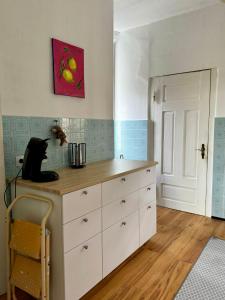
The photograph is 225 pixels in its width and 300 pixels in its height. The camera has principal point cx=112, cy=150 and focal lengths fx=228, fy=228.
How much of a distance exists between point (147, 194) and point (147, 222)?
0.29 meters

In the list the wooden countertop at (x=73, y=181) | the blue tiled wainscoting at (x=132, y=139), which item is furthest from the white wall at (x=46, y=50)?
the blue tiled wainscoting at (x=132, y=139)

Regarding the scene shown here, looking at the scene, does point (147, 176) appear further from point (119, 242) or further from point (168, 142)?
point (168, 142)

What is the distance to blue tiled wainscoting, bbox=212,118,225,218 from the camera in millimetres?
2926

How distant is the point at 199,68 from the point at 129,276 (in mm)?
2622

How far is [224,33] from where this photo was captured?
282cm

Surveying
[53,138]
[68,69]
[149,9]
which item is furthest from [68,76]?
[149,9]

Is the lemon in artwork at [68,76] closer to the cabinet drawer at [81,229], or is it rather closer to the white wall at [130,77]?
the cabinet drawer at [81,229]

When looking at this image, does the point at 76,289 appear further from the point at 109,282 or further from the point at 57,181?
the point at 57,181

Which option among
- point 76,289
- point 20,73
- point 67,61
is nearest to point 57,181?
point 76,289

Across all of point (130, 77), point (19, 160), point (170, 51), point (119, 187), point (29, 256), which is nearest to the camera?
point (29, 256)

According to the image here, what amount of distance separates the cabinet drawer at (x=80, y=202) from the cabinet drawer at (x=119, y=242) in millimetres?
303

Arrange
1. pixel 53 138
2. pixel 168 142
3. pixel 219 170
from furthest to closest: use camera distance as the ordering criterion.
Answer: pixel 168 142 < pixel 219 170 < pixel 53 138

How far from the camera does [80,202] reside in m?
1.52

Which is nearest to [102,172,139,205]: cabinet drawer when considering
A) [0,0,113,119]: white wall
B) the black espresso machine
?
the black espresso machine
